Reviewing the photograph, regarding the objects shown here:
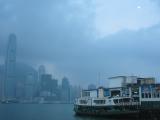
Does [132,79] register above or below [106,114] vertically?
above

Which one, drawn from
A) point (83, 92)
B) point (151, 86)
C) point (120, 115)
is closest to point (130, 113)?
point (120, 115)

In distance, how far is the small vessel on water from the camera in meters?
73.5

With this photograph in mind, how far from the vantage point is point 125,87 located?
80438mm

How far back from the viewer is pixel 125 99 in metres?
77.9

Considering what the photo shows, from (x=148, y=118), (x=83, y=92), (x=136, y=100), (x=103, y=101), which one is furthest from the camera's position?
(x=83, y=92)

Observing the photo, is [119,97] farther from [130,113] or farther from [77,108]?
[77,108]

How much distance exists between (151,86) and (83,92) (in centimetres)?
2765

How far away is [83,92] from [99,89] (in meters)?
10.1

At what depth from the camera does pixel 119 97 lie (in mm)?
79312

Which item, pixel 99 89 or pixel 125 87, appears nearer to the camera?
pixel 125 87

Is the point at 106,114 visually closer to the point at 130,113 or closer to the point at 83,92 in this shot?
the point at 130,113

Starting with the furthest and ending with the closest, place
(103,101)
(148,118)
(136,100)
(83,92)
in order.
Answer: (83,92)
(103,101)
(136,100)
(148,118)

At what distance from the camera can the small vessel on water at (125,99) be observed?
73500 mm

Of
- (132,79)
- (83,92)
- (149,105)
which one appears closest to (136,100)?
(149,105)
